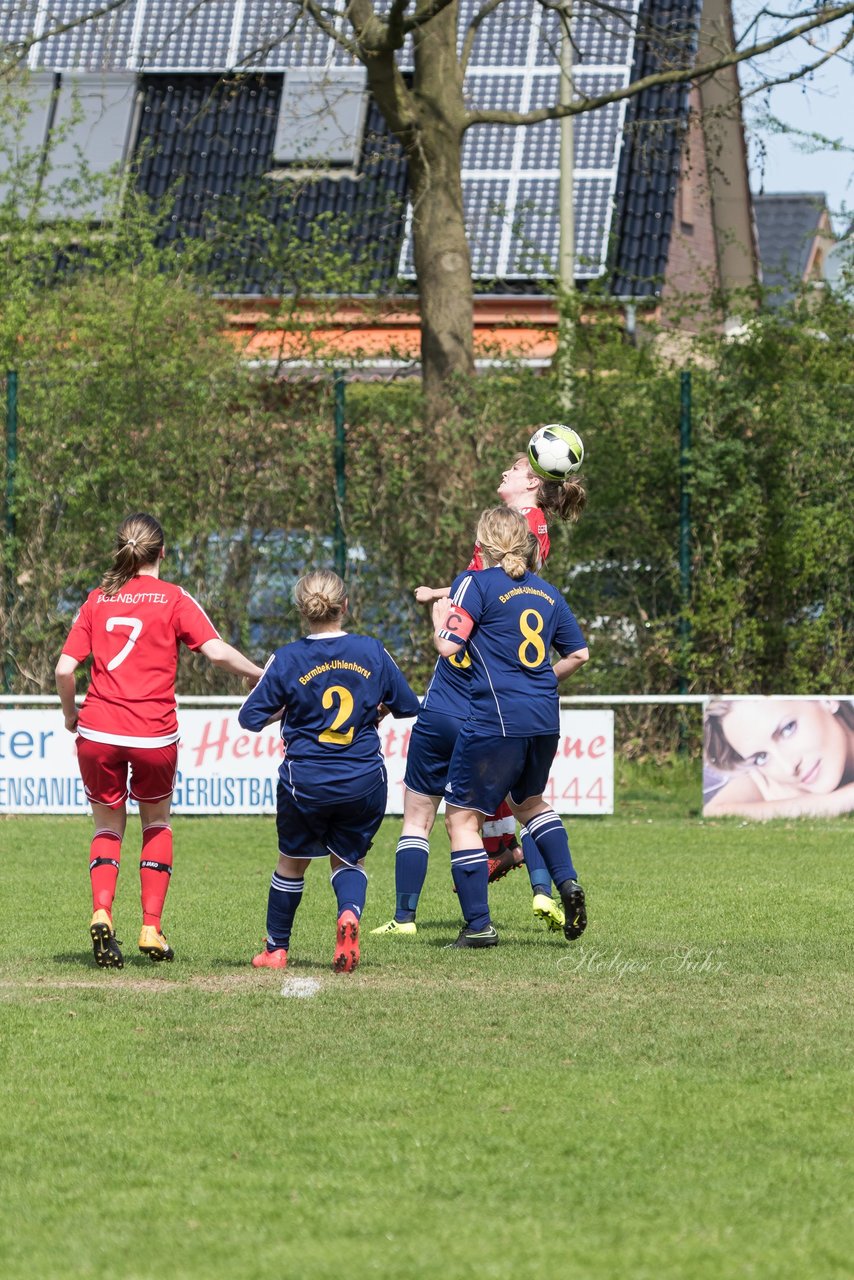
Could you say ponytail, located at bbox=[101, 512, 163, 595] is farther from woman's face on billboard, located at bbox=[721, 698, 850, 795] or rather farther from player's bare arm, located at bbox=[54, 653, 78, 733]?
woman's face on billboard, located at bbox=[721, 698, 850, 795]

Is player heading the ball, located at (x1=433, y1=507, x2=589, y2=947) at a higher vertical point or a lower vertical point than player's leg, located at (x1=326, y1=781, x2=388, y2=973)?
higher

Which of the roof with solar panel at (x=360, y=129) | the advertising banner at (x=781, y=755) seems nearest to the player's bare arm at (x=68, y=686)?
the advertising banner at (x=781, y=755)

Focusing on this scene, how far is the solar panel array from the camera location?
2528 cm

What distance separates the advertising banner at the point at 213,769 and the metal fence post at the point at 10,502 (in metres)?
1.73

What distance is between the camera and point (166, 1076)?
588 cm

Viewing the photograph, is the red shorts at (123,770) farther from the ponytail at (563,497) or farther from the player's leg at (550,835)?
the ponytail at (563,497)

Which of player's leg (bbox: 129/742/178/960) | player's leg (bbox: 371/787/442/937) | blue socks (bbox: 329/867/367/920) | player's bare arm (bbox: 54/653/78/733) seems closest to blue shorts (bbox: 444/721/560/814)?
player's leg (bbox: 371/787/442/937)

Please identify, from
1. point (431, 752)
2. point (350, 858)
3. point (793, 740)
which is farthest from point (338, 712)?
point (793, 740)

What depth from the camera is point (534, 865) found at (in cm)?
896

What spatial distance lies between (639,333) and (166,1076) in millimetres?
12680

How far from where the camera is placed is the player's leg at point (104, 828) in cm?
780

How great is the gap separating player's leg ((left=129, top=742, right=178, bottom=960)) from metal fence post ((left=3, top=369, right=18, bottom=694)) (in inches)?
315

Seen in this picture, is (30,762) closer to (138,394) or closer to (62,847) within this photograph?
(62,847)

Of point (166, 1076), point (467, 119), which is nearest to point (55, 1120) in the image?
point (166, 1076)
